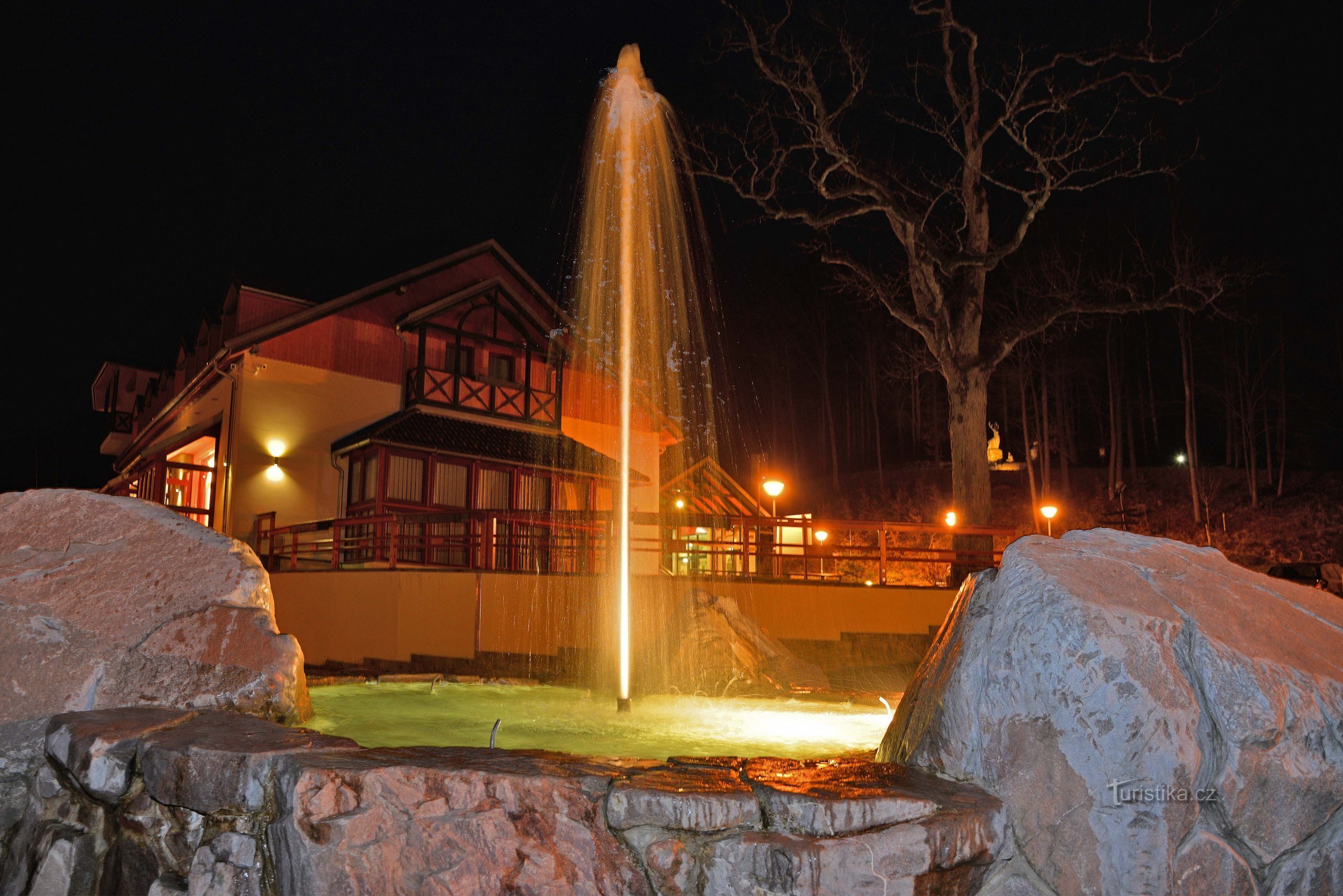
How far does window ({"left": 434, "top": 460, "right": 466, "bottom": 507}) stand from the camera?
796 inches

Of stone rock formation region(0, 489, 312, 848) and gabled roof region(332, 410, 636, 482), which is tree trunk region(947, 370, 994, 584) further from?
stone rock formation region(0, 489, 312, 848)

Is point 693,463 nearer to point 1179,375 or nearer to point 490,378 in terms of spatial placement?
point 490,378

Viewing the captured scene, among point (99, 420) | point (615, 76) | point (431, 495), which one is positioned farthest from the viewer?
point (99, 420)

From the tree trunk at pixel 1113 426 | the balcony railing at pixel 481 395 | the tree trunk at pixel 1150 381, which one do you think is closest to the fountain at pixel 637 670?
the balcony railing at pixel 481 395

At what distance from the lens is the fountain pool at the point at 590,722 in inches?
207

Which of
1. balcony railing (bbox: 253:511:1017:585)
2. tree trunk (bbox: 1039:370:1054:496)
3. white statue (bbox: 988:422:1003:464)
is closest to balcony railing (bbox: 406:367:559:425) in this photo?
balcony railing (bbox: 253:511:1017:585)

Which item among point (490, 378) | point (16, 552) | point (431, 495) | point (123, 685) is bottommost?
point (123, 685)

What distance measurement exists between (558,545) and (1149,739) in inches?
588

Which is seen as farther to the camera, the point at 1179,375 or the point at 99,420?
the point at 99,420

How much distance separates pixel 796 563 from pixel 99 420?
43.5m

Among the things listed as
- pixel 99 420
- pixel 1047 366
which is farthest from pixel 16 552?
pixel 99 420

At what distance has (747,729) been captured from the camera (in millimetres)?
6082

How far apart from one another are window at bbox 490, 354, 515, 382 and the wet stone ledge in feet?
66.4

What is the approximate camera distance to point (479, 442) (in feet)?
67.5
